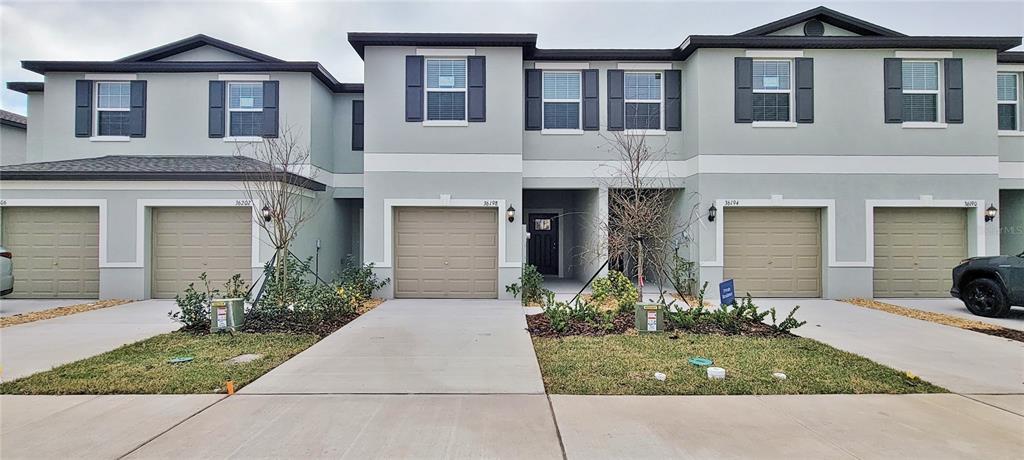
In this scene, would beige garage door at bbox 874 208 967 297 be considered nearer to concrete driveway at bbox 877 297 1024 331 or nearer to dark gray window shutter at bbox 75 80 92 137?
concrete driveway at bbox 877 297 1024 331

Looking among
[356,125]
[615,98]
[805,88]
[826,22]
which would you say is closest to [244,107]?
[356,125]

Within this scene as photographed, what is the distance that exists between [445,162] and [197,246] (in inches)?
244

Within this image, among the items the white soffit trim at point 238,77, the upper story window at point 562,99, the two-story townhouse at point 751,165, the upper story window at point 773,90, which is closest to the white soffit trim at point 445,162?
the two-story townhouse at point 751,165

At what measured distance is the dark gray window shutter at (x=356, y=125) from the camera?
1545cm

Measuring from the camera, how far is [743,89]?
12594 mm

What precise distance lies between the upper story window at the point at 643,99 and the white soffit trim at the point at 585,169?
1.08 m

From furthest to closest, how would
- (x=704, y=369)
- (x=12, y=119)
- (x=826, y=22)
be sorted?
(x=12, y=119) < (x=826, y=22) < (x=704, y=369)

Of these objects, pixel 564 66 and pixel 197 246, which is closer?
pixel 197 246

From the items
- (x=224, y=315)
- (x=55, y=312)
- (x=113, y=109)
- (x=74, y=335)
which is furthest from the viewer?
(x=113, y=109)

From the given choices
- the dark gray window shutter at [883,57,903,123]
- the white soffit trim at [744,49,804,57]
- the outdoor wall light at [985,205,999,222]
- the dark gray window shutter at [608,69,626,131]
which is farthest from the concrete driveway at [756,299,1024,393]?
the white soffit trim at [744,49,804,57]

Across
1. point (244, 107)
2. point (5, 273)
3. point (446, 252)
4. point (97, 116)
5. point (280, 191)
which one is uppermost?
point (244, 107)

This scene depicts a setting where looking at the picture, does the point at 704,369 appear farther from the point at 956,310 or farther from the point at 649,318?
the point at 956,310

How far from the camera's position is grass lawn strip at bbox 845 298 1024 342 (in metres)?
8.41

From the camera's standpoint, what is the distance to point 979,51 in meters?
12.6
